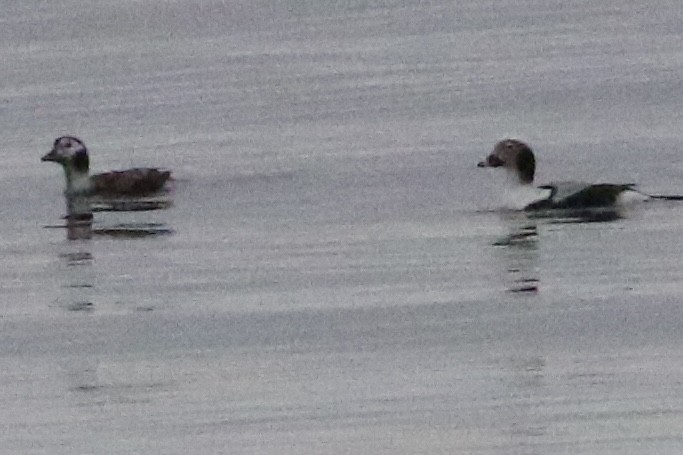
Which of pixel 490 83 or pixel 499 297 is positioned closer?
pixel 499 297

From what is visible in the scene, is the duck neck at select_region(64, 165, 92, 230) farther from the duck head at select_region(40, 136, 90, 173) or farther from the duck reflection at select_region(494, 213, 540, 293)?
the duck reflection at select_region(494, 213, 540, 293)

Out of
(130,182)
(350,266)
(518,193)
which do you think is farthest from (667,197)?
(130,182)

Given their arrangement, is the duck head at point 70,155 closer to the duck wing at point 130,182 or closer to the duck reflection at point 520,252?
the duck wing at point 130,182

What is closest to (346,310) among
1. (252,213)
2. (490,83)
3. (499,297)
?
(499,297)

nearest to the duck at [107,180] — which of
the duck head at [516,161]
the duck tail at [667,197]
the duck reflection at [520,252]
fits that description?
the duck head at [516,161]

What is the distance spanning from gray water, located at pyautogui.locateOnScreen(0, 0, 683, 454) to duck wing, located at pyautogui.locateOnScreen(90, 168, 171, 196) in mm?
296

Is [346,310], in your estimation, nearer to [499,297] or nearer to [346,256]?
[499,297]

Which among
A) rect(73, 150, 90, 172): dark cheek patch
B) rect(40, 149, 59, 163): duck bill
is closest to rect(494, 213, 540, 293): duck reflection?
rect(73, 150, 90, 172): dark cheek patch

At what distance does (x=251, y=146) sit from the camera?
83.4ft

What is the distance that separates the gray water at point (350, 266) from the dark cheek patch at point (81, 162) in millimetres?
393

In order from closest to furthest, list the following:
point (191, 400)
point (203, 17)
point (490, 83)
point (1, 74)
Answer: point (191, 400)
point (490, 83)
point (1, 74)
point (203, 17)

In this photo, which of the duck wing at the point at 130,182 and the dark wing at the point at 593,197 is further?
the duck wing at the point at 130,182

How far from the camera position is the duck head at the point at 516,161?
20.7 metres

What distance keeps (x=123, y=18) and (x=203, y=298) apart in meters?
30.0
